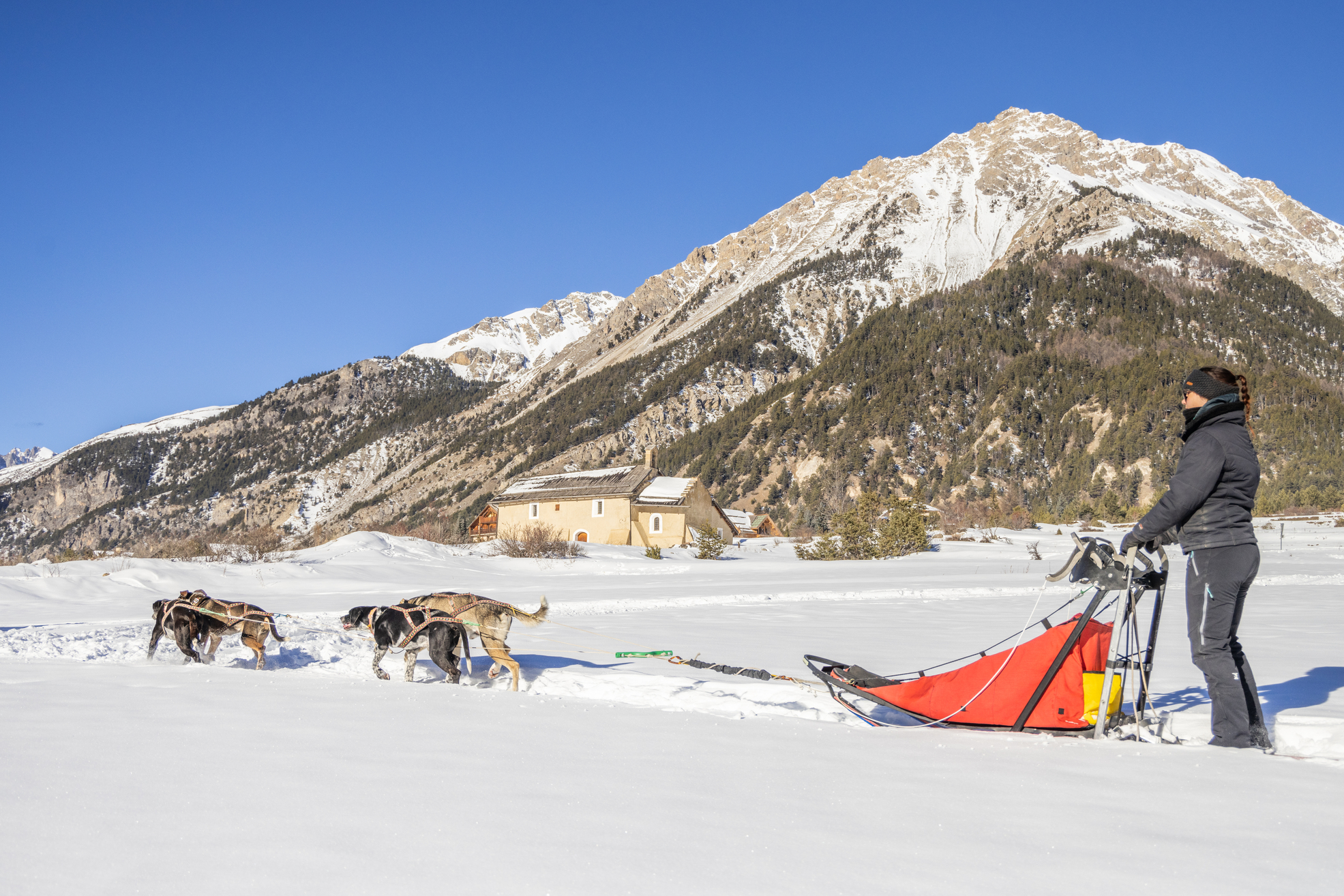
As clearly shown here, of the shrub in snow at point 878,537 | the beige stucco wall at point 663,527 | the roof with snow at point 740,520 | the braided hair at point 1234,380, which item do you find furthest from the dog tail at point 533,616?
the roof with snow at point 740,520

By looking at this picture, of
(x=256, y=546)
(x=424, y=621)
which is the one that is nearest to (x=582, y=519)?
(x=256, y=546)

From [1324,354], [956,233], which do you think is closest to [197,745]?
[1324,354]

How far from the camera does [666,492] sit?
47312 millimetres

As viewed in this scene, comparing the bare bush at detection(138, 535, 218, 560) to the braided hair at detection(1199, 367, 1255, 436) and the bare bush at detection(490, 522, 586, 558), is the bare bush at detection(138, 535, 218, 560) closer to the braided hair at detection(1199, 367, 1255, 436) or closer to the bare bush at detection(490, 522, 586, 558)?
the bare bush at detection(490, 522, 586, 558)

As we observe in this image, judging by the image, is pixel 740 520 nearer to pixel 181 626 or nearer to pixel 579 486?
pixel 579 486

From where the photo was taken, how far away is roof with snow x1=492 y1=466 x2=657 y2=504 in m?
46.0

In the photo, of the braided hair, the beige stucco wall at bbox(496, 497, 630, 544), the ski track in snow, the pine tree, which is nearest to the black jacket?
the braided hair

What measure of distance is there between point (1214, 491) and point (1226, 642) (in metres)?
0.80

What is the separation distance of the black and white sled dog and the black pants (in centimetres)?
516

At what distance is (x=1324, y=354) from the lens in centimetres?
7869

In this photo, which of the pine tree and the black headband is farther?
the pine tree

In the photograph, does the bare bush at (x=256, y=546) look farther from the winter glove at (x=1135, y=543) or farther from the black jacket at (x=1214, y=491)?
the black jacket at (x=1214, y=491)

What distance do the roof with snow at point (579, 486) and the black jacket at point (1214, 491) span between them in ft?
135

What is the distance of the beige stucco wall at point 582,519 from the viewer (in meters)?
45.3
